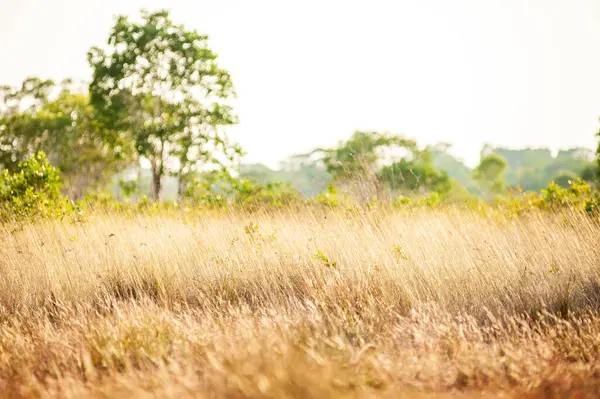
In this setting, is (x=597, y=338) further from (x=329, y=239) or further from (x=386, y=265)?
(x=329, y=239)

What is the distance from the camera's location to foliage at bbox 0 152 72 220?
725cm

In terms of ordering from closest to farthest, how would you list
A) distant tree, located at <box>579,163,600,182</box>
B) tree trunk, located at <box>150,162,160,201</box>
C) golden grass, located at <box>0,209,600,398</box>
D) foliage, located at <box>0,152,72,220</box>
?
golden grass, located at <box>0,209,600,398</box> → foliage, located at <box>0,152,72,220</box> → distant tree, located at <box>579,163,600,182</box> → tree trunk, located at <box>150,162,160,201</box>

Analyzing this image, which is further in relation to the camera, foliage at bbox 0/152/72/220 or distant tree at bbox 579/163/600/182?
distant tree at bbox 579/163/600/182

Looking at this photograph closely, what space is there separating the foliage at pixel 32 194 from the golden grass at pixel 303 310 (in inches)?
28.8

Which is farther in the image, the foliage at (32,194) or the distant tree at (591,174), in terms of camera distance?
the distant tree at (591,174)

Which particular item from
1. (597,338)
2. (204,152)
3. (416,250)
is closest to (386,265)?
(416,250)

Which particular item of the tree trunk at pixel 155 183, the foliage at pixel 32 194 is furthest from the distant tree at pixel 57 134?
the foliage at pixel 32 194

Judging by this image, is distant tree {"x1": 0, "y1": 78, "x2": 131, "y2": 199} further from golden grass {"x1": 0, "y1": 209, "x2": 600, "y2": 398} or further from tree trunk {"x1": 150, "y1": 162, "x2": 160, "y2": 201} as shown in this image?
golden grass {"x1": 0, "y1": 209, "x2": 600, "y2": 398}

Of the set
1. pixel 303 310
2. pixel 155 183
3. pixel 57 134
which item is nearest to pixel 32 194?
pixel 303 310

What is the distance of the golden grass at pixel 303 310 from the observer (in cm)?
240

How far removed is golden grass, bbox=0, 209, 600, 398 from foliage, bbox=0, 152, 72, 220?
0.73 meters

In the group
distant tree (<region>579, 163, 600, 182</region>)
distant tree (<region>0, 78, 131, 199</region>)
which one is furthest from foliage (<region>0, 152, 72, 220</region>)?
distant tree (<region>0, 78, 131, 199</region>)

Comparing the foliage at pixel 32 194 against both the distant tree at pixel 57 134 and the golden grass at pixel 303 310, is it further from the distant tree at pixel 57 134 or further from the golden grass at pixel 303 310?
the distant tree at pixel 57 134

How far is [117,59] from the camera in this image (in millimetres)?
18656
